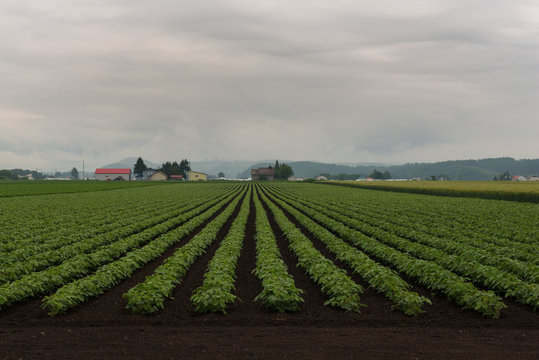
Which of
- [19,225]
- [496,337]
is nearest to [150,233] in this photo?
[19,225]

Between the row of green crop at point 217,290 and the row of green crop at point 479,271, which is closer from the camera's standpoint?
the row of green crop at point 217,290

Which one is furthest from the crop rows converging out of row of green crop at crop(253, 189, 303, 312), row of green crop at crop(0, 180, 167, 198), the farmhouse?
the farmhouse

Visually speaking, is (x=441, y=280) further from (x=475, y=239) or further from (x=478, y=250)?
(x=475, y=239)

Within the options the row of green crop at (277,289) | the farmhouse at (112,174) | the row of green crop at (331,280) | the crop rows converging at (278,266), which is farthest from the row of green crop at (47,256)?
the farmhouse at (112,174)

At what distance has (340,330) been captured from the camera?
9375mm

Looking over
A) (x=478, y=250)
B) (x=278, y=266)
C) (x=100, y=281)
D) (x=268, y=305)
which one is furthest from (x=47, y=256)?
(x=478, y=250)

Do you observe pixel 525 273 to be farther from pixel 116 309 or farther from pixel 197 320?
pixel 116 309

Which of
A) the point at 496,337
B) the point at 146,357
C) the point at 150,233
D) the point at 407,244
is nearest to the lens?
the point at 146,357

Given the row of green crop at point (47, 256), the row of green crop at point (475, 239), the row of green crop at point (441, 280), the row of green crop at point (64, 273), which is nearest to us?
the row of green crop at point (441, 280)

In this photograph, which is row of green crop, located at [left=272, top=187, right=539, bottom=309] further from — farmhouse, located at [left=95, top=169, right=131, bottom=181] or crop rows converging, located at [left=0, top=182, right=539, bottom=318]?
farmhouse, located at [left=95, top=169, right=131, bottom=181]

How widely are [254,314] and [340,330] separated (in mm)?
2423

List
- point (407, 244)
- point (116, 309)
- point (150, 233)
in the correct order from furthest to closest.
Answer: point (150, 233), point (407, 244), point (116, 309)

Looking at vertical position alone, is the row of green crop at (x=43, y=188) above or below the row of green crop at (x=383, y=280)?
above

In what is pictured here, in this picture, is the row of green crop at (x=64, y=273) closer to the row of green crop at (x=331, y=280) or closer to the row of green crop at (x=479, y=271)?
the row of green crop at (x=331, y=280)
